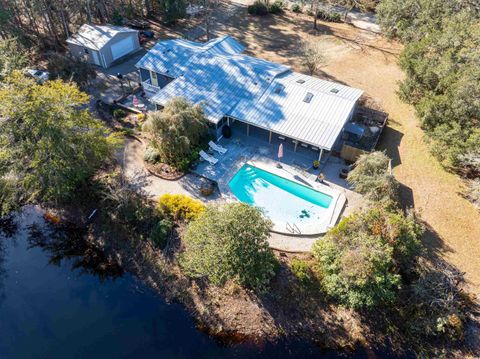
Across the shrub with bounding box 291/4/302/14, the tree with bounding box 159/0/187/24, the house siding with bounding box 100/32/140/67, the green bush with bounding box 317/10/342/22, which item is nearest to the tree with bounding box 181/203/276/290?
the house siding with bounding box 100/32/140/67

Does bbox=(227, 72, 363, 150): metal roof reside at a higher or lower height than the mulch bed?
higher

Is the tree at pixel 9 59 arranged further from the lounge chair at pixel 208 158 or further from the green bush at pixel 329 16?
the green bush at pixel 329 16

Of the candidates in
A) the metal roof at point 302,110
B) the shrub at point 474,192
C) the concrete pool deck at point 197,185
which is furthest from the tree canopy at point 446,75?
the concrete pool deck at point 197,185

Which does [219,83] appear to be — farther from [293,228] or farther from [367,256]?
[367,256]

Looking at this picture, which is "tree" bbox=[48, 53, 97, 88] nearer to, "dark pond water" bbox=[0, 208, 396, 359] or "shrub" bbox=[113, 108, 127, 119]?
"shrub" bbox=[113, 108, 127, 119]

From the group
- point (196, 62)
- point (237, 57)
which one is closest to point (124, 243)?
point (196, 62)

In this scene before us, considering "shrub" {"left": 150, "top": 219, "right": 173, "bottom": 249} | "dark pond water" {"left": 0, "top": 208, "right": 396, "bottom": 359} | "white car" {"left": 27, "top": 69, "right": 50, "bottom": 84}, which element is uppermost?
"white car" {"left": 27, "top": 69, "right": 50, "bottom": 84}

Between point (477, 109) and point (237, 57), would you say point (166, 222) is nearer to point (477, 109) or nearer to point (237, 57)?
point (237, 57)

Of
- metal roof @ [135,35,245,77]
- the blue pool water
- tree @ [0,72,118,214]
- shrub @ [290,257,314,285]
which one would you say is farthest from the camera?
metal roof @ [135,35,245,77]
